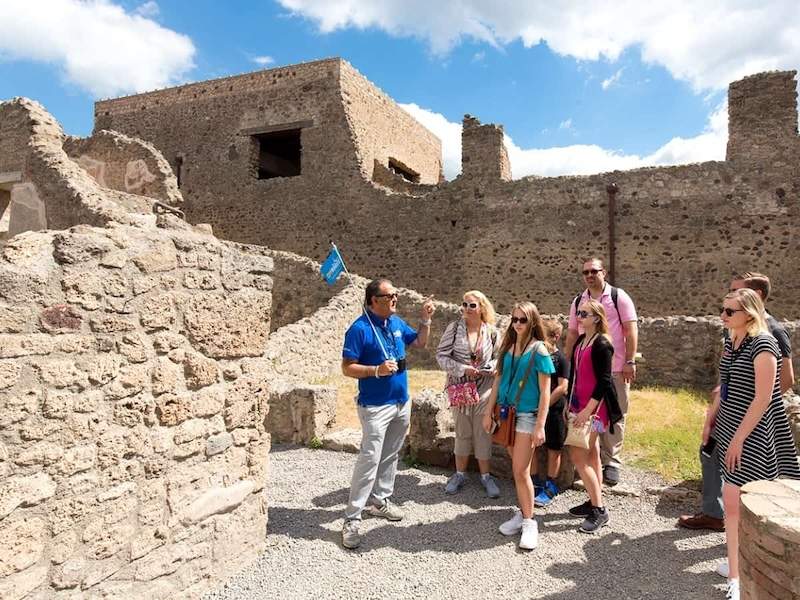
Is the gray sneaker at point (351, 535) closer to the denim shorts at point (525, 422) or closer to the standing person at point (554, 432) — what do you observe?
the denim shorts at point (525, 422)

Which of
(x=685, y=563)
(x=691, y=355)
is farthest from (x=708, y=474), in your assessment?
(x=691, y=355)

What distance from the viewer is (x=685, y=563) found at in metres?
3.67

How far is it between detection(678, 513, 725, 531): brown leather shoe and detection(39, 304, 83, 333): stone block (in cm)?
437

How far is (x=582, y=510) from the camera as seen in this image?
444 cm

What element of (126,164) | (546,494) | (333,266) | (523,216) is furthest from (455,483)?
(126,164)

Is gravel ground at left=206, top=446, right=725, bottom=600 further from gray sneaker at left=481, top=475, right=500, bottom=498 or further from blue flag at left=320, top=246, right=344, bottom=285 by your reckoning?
blue flag at left=320, top=246, right=344, bottom=285

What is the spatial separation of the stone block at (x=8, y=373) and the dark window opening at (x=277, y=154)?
1853 centimetres

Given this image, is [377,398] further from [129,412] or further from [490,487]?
[129,412]

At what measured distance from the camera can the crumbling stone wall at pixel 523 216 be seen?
12.3 meters

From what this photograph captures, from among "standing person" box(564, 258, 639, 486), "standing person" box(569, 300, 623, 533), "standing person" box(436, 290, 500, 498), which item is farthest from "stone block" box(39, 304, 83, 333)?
"standing person" box(564, 258, 639, 486)

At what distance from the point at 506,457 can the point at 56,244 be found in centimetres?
415

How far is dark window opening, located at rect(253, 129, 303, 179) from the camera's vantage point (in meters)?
20.4

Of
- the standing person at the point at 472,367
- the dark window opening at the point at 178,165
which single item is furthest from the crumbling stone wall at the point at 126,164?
the standing person at the point at 472,367

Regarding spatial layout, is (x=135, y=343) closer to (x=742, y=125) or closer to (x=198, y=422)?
(x=198, y=422)
